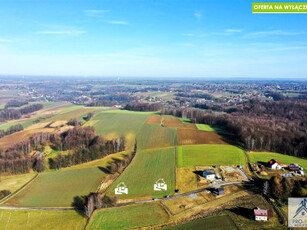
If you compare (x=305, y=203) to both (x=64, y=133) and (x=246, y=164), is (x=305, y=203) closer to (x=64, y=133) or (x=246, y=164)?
Result: (x=246, y=164)

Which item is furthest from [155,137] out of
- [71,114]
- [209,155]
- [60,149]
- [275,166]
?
[71,114]

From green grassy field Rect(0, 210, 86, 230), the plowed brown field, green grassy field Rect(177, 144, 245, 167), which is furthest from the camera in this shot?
the plowed brown field

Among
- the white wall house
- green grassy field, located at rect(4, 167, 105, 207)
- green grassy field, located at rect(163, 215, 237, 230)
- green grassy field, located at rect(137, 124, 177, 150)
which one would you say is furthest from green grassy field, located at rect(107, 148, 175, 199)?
the white wall house

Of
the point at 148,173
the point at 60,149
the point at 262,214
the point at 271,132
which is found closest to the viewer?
the point at 262,214

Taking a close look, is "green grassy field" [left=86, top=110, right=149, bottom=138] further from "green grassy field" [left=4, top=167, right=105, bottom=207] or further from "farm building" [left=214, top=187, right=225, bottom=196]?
"farm building" [left=214, top=187, right=225, bottom=196]

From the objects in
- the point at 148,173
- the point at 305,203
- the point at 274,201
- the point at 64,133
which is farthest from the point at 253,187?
the point at 64,133

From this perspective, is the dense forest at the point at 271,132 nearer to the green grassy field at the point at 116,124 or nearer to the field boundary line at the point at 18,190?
the green grassy field at the point at 116,124

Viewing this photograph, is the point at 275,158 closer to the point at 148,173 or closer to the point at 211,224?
the point at 211,224
